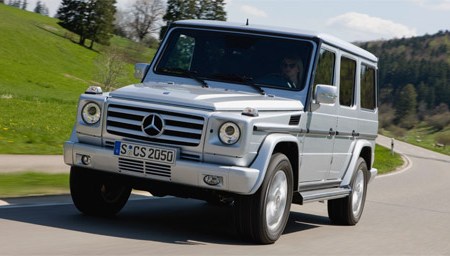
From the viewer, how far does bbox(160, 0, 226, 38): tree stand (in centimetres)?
9751

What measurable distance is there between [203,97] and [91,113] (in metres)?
1.05

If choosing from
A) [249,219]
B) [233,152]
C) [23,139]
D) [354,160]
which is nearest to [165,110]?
[233,152]

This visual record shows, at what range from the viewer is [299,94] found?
7996 millimetres

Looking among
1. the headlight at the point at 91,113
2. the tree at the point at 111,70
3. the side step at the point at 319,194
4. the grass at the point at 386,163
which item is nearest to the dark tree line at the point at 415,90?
the tree at the point at 111,70

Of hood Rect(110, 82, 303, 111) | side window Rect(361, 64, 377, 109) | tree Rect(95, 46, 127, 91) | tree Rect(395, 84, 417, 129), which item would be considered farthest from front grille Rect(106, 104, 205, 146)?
tree Rect(395, 84, 417, 129)

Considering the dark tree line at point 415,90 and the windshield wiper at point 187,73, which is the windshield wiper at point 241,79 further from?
the dark tree line at point 415,90

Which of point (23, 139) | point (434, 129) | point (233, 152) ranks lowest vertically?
point (434, 129)

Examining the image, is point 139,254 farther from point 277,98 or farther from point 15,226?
point 277,98

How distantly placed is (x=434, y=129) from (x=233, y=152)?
17819 cm

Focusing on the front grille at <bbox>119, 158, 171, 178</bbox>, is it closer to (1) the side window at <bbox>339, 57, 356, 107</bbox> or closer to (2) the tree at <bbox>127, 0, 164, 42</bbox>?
(1) the side window at <bbox>339, 57, 356, 107</bbox>

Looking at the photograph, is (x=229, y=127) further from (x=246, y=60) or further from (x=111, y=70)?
(x=111, y=70)

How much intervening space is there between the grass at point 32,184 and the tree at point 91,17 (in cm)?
11284

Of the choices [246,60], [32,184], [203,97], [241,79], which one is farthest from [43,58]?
[203,97]

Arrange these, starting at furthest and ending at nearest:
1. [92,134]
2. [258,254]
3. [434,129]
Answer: [434,129], [92,134], [258,254]
